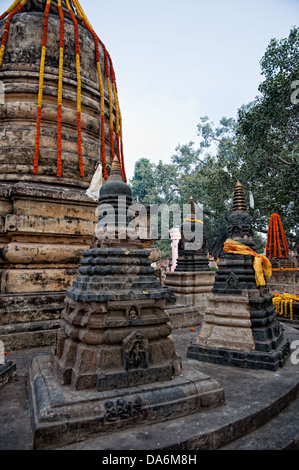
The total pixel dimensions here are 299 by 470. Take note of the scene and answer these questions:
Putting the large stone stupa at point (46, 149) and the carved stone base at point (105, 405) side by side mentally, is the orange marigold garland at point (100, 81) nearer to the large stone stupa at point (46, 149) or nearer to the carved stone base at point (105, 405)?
the large stone stupa at point (46, 149)

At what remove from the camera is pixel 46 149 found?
23.8 ft

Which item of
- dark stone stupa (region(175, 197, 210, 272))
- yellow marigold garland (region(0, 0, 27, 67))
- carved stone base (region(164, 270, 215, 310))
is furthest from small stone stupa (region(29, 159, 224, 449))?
dark stone stupa (region(175, 197, 210, 272))

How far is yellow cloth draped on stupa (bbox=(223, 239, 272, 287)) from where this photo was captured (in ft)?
16.9

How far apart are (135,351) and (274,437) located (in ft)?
5.03

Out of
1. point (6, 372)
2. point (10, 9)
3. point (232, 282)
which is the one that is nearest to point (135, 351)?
point (6, 372)

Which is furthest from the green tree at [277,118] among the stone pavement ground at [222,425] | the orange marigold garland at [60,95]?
the stone pavement ground at [222,425]

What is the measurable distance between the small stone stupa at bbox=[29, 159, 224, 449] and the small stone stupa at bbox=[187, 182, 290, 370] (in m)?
1.47

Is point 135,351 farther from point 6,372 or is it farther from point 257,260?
point 257,260

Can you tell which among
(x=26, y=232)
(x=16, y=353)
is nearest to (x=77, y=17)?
(x=26, y=232)

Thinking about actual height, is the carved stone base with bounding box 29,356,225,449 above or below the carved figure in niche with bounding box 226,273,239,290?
below

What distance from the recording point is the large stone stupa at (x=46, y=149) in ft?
19.5

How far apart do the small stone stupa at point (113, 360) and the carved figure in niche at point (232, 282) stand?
1.96 meters

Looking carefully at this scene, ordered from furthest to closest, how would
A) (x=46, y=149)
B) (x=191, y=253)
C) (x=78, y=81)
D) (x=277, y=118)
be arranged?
1. (x=277, y=118)
2. (x=191, y=253)
3. (x=78, y=81)
4. (x=46, y=149)

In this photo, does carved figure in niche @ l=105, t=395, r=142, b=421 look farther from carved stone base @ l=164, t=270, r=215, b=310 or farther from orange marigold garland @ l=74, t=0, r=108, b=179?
carved stone base @ l=164, t=270, r=215, b=310
